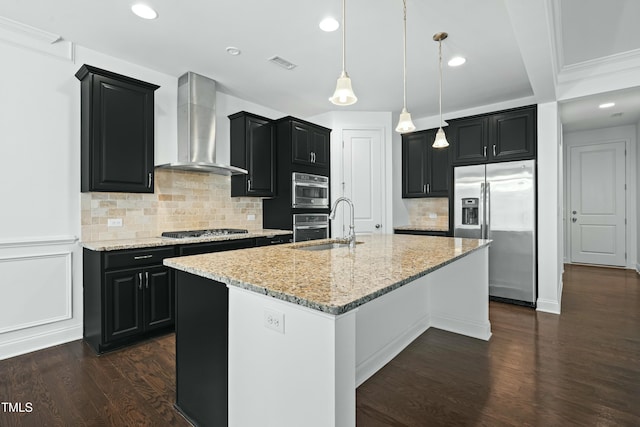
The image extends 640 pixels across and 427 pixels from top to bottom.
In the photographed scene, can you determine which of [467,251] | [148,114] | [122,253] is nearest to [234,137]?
[148,114]

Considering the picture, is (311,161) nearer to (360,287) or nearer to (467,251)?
(467,251)

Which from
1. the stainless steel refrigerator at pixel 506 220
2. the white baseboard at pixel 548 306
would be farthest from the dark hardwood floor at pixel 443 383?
the stainless steel refrigerator at pixel 506 220

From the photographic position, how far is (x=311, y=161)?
4.49 meters

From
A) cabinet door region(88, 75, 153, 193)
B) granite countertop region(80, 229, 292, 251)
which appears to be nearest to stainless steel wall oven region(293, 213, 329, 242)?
granite countertop region(80, 229, 292, 251)

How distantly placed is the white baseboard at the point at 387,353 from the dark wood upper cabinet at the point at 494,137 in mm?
2373

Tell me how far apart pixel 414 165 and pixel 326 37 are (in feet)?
9.67

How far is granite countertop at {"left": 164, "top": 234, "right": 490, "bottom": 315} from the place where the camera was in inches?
41.8

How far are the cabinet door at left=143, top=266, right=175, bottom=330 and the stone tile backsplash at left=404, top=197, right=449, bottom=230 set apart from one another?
13.0 ft

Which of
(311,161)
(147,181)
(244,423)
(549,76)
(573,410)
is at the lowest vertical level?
(573,410)

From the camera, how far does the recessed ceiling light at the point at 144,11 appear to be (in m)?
2.33

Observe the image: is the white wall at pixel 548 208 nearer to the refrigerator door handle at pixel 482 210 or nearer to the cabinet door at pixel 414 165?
the refrigerator door handle at pixel 482 210

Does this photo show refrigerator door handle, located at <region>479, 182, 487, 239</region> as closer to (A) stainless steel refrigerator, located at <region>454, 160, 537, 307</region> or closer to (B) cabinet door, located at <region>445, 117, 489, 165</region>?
(A) stainless steel refrigerator, located at <region>454, 160, 537, 307</region>

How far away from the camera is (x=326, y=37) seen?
9.09 ft

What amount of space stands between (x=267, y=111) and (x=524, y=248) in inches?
155
